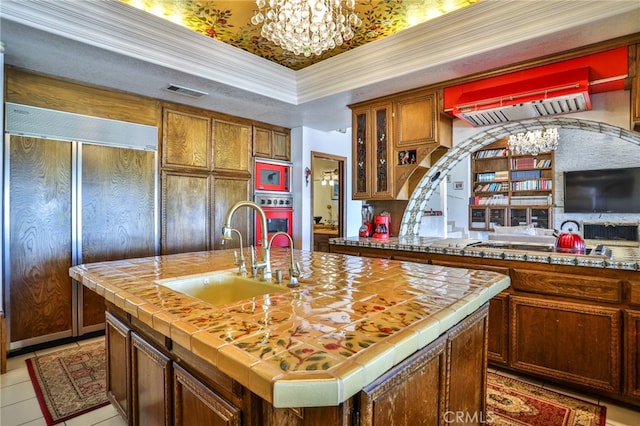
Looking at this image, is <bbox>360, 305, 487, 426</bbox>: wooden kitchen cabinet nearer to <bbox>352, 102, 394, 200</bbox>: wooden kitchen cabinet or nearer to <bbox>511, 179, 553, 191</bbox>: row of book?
<bbox>352, 102, 394, 200</bbox>: wooden kitchen cabinet

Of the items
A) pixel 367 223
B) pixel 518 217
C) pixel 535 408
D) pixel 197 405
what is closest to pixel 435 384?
pixel 197 405

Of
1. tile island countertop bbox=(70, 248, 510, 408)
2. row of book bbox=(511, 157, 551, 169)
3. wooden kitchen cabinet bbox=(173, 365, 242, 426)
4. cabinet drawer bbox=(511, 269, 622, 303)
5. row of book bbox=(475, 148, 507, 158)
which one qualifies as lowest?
wooden kitchen cabinet bbox=(173, 365, 242, 426)

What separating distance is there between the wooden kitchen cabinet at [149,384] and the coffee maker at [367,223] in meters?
2.76

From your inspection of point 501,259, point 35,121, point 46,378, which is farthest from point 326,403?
point 35,121

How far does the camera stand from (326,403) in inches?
25.4

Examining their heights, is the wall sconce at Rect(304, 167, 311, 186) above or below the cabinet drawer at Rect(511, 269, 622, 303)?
above

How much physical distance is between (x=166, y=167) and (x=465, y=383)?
3518 mm

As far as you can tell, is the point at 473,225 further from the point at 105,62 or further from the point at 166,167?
the point at 105,62

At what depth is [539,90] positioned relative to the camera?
99.6 inches

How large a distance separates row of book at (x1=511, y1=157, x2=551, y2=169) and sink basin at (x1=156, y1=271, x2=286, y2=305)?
23.9 feet

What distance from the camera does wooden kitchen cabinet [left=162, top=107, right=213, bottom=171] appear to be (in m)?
3.74

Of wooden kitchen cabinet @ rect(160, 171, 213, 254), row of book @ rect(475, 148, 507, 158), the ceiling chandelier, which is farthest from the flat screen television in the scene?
wooden kitchen cabinet @ rect(160, 171, 213, 254)

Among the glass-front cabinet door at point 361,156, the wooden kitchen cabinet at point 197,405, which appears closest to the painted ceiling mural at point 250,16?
the glass-front cabinet door at point 361,156

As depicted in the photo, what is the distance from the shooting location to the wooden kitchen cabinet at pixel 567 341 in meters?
2.04
